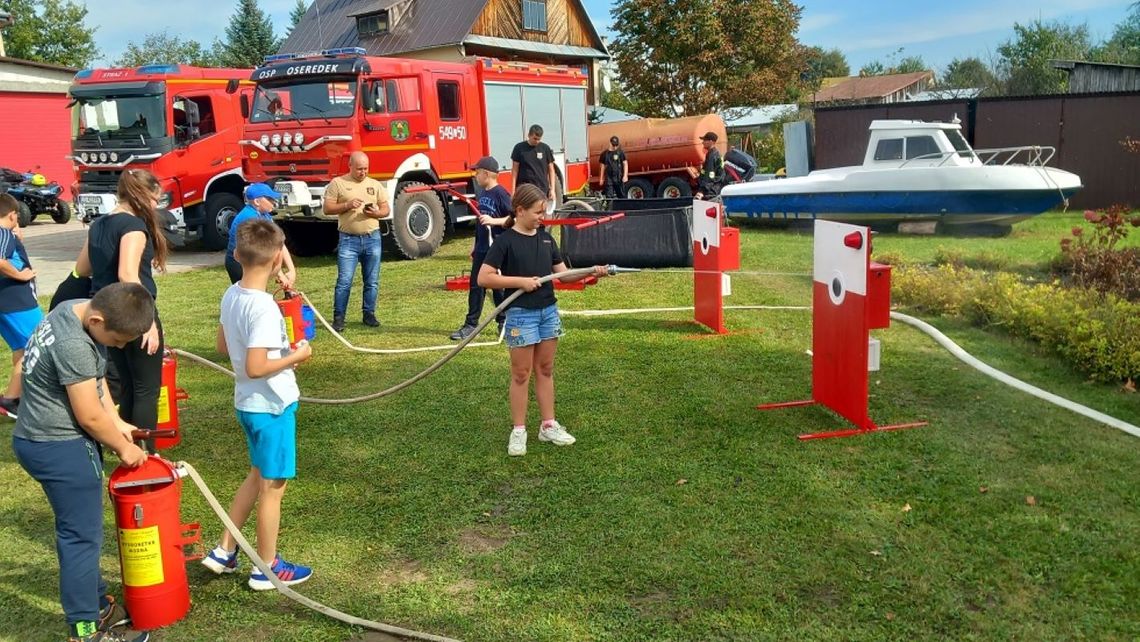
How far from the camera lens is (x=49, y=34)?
45.2m

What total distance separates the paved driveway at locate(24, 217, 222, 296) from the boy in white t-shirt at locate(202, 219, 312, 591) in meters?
8.65

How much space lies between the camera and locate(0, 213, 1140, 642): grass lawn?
12.0ft

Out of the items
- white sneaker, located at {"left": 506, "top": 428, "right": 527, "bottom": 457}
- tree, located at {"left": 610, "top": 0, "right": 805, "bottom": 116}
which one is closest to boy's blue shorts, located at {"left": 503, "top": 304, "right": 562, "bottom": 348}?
white sneaker, located at {"left": 506, "top": 428, "right": 527, "bottom": 457}

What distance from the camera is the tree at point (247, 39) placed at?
54.0 meters

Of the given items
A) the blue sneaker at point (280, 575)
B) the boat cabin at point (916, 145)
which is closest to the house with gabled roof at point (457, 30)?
the boat cabin at point (916, 145)

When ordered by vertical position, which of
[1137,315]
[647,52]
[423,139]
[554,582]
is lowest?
[554,582]

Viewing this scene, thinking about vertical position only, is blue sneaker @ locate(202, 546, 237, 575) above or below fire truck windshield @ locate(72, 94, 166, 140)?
below

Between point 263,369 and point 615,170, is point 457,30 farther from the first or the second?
point 263,369

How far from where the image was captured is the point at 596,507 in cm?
466

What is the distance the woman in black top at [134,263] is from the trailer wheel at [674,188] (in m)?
17.7

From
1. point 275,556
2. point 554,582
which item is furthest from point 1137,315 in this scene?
point 275,556

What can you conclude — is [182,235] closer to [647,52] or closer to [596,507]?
[596,507]

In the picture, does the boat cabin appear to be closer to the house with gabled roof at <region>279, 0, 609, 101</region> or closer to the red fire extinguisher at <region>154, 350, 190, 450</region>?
the red fire extinguisher at <region>154, 350, 190, 450</region>

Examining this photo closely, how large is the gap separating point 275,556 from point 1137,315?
21.2 ft
